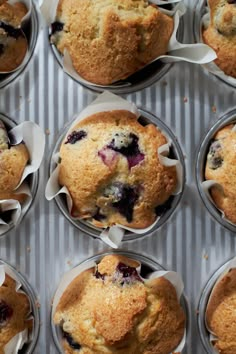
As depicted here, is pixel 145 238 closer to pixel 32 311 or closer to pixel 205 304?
pixel 205 304

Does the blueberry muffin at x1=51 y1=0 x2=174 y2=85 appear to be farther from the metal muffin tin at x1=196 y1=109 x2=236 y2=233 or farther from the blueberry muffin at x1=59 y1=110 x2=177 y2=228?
the metal muffin tin at x1=196 y1=109 x2=236 y2=233

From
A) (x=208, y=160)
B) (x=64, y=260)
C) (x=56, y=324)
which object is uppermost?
(x=208, y=160)

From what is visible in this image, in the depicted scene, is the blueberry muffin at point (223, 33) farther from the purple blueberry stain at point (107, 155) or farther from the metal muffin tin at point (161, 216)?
the purple blueberry stain at point (107, 155)

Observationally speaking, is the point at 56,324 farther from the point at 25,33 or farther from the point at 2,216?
the point at 25,33

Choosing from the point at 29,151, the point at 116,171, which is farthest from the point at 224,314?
the point at 29,151

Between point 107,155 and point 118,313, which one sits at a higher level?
point 107,155

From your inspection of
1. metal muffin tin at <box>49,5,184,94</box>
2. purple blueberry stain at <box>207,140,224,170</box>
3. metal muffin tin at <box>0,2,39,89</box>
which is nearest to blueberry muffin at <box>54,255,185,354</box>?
purple blueberry stain at <box>207,140,224,170</box>

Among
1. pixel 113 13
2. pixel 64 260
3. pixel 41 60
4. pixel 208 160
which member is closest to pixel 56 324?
pixel 64 260
